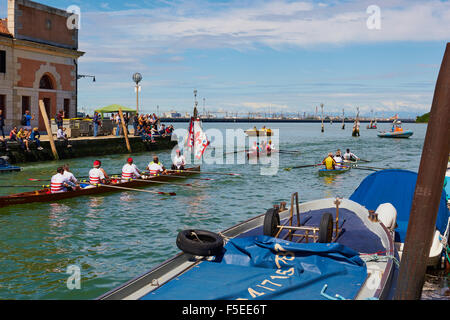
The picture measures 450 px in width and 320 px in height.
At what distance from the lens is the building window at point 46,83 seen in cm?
4116

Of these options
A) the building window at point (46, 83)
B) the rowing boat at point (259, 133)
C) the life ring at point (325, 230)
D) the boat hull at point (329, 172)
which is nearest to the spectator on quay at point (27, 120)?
the building window at point (46, 83)

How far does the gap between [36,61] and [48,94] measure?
3.12 m

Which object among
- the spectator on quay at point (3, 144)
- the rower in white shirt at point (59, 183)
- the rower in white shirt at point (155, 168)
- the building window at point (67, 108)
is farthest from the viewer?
the building window at point (67, 108)

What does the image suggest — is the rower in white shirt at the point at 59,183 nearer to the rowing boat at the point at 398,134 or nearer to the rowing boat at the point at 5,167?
the rowing boat at the point at 5,167

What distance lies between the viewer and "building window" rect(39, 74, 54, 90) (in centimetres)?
4116

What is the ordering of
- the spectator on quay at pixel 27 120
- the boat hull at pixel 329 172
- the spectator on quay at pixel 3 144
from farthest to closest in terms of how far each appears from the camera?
the spectator on quay at pixel 27 120 < the boat hull at pixel 329 172 < the spectator on quay at pixel 3 144

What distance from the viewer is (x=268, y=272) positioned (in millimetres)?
8305

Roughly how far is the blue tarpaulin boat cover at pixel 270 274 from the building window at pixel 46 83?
36.6 metres

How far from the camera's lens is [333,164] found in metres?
32.9
